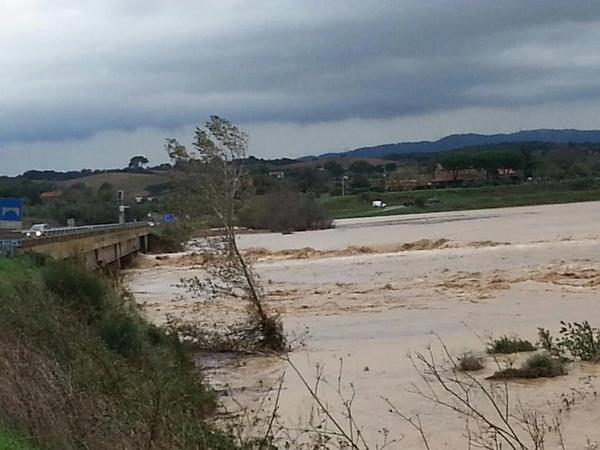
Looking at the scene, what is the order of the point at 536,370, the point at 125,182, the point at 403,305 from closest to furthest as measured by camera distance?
the point at 536,370 < the point at 403,305 < the point at 125,182

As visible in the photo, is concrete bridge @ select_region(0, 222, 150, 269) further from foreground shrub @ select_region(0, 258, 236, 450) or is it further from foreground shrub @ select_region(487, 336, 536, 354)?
foreground shrub @ select_region(487, 336, 536, 354)

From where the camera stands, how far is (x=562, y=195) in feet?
451

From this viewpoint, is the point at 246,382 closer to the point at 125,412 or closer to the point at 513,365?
the point at 513,365

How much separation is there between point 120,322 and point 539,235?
194 ft

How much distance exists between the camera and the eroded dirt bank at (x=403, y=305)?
686 inches

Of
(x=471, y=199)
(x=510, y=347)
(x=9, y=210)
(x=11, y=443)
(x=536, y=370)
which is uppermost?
(x=9, y=210)

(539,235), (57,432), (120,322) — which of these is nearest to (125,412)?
(57,432)

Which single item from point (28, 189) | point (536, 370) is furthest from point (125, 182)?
point (536, 370)

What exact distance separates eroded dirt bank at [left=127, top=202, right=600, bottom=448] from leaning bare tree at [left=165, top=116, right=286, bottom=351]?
131 centimetres

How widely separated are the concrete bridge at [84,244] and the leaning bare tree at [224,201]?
514cm

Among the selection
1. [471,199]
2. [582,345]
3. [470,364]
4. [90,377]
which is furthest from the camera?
[471,199]

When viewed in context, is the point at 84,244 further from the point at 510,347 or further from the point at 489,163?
the point at 489,163

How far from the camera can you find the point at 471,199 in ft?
464

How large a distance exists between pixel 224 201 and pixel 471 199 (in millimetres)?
118839
